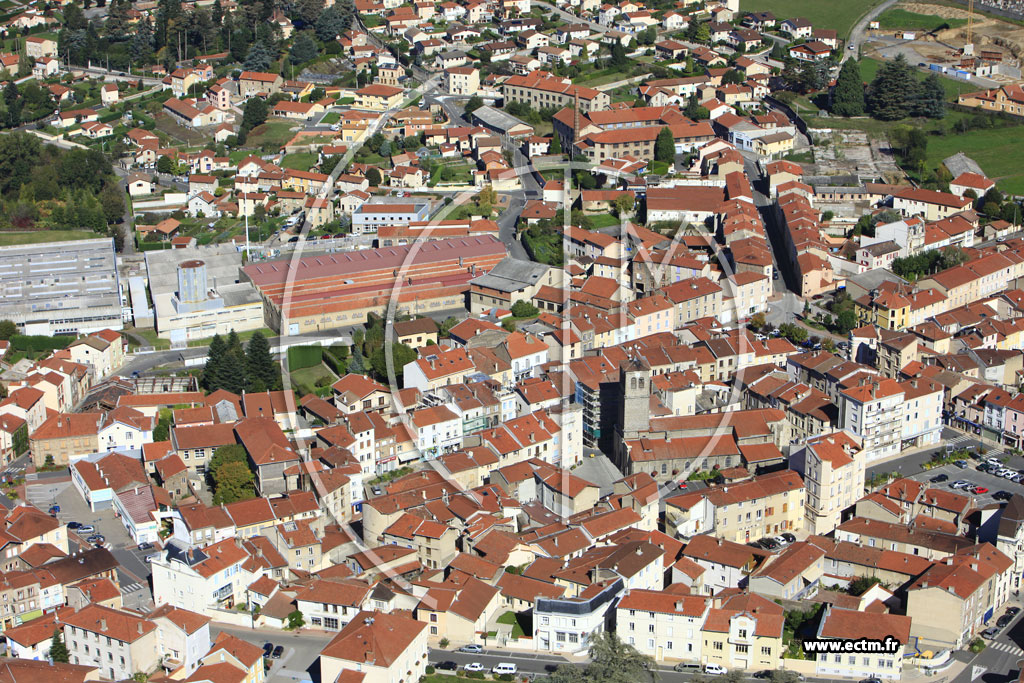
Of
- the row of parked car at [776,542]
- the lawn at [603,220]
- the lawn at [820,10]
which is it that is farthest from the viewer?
the lawn at [820,10]

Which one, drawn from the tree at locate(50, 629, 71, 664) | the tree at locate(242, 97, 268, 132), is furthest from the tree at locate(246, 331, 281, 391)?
the tree at locate(242, 97, 268, 132)

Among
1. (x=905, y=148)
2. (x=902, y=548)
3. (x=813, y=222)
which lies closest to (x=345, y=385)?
(x=902, y=548)

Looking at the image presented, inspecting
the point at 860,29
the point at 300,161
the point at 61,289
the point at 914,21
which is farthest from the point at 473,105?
the point at 914,21

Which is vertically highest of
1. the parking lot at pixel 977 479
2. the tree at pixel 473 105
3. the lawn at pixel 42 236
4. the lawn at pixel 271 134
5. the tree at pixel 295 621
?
the tree at pixel 473 105

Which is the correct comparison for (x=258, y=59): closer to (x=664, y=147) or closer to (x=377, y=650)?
(x=664, y=147)

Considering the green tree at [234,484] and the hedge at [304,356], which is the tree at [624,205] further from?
the green tree at [234,484]

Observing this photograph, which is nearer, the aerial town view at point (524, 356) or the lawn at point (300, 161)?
the aerial town view at point (524, 356)

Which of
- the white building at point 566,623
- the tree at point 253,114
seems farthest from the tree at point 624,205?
the white building at point 566,623
